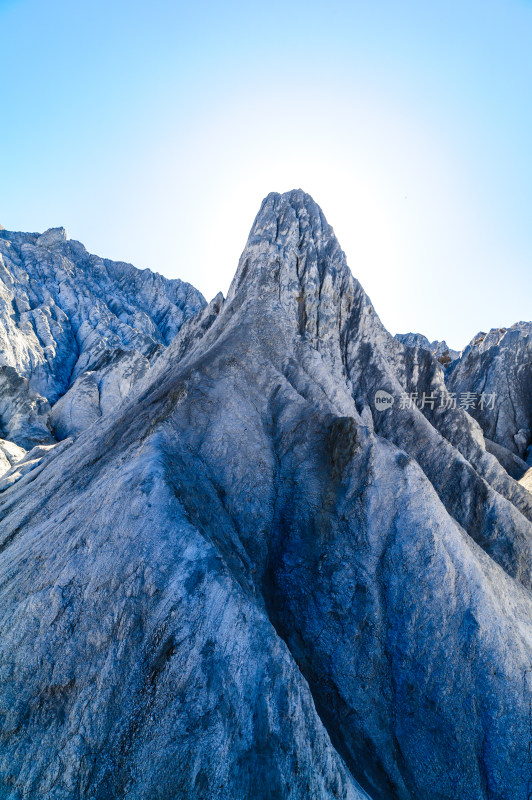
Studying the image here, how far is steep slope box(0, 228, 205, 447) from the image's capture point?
40.9 m

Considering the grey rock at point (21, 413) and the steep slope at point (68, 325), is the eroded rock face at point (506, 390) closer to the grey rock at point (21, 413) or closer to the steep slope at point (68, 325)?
the steep slope at point (68, 325)

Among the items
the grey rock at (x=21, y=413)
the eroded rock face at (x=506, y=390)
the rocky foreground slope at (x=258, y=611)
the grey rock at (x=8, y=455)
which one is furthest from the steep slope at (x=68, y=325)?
the eroded rock face at (x=506, y=390)

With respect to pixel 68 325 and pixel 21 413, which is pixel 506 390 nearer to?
pixel 21 413

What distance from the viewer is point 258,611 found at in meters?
8.41

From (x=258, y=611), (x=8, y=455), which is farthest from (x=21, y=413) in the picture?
(x=258, y=611)

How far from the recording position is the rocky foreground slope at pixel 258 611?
6.86 metres

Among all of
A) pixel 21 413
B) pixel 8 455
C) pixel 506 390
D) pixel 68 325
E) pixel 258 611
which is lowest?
pixel 8 455

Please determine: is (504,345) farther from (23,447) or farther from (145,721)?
(23,447)

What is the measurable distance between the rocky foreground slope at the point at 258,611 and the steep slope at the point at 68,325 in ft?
91.5

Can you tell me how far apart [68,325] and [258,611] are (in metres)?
67.5

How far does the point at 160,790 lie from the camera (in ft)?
20.7

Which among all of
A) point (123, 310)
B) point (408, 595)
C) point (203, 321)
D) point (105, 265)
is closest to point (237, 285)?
point (203, 321)

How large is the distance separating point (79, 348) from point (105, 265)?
130ft

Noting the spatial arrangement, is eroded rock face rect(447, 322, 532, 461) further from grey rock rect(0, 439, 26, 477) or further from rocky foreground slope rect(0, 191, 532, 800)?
grey rock rect(0, 439, 26, 477)
